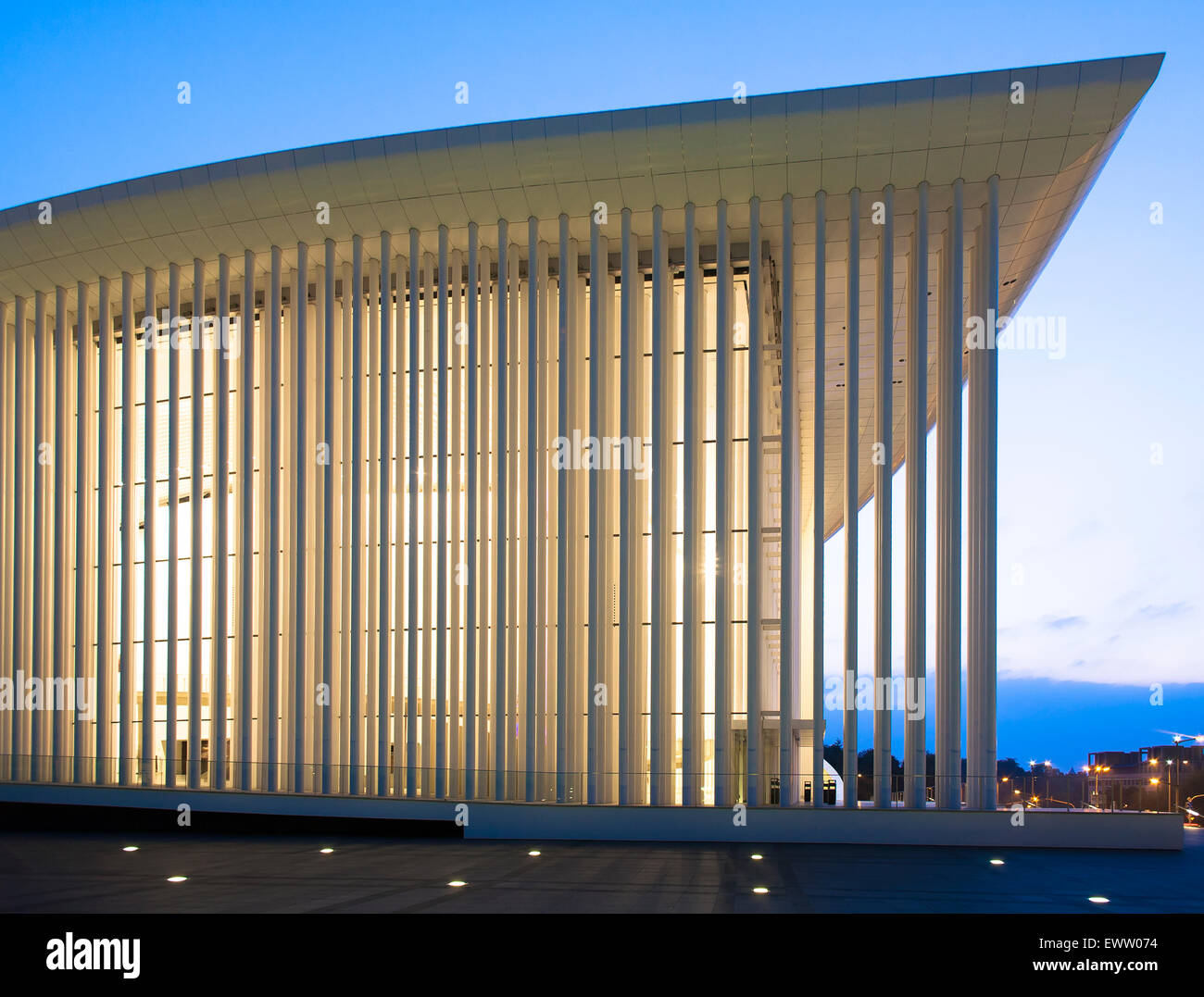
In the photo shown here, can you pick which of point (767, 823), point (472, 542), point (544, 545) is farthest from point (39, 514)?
point (767, 823)

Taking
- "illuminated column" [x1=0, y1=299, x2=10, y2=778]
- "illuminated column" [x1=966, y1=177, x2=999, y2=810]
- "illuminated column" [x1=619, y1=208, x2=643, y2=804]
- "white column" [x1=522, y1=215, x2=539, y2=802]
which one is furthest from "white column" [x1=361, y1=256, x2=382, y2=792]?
"illuminated column" [x1=966, y1=177, x2=999, y2=810]

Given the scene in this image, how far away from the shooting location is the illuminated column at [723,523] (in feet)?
67.2

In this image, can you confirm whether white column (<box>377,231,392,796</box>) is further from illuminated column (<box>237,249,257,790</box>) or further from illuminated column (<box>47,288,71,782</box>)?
illuminated column (<box>47,288,71,782</box>)

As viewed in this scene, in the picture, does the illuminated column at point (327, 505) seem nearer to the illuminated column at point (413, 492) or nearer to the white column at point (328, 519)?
the white column at point (328, 519)

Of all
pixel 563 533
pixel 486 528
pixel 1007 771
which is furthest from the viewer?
pixel 1007 771

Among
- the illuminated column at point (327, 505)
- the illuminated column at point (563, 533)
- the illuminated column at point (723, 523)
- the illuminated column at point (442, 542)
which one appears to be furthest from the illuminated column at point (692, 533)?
the illuminated column at point (327, 505)

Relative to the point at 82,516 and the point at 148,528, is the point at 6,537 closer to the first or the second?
the point at 82,516

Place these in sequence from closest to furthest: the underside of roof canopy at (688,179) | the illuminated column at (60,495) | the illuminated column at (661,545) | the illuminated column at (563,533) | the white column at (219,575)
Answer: the underside of roof canopy at (688,179)
the illuminated column at (661,545)
the illuminated column at (563,533)
the white column at (219,575)
the illuminated column at (60,495)

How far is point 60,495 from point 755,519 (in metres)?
15.8

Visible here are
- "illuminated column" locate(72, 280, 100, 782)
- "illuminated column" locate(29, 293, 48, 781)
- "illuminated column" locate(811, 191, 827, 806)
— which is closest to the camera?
"illuminated column" locate(811, 191, 827, 806)

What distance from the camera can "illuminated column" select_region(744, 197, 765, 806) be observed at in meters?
20.8

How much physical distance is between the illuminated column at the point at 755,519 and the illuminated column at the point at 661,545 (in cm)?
155

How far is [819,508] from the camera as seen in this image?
68.9ft

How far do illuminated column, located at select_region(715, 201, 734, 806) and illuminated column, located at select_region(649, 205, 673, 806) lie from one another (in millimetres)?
1090
